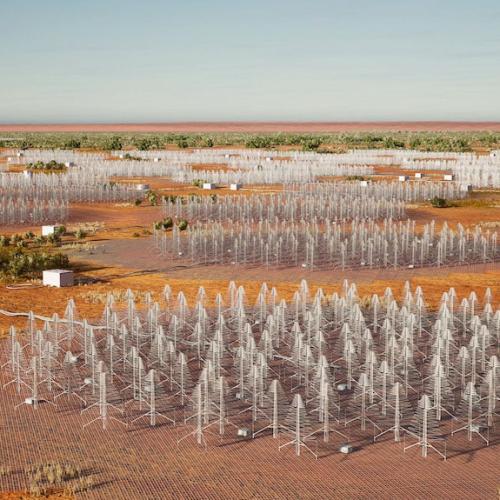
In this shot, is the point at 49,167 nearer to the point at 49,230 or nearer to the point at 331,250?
the point at 49,230

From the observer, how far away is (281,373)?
19719 millimetres

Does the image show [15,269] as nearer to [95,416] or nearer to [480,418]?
[95,416]

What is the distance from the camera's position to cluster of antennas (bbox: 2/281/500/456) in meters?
16.2

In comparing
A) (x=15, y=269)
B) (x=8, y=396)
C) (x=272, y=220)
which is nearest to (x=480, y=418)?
(x=8, y=396)

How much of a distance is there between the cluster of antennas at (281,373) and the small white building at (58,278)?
5556 millimetres

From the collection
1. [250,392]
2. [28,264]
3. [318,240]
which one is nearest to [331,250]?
[318,240]

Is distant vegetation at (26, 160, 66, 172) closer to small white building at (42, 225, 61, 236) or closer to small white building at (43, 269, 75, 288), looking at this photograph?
small white building at (42, 225, 61, 236)

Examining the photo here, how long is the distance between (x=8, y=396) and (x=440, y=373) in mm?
9395

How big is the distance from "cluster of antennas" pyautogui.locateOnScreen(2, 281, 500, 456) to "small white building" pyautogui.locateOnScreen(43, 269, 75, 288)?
556 cm

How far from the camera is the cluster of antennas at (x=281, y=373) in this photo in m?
16.2

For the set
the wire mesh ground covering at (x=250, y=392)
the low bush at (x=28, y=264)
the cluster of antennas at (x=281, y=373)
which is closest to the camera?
the wire mesh ground covering at (x=250, y=392)

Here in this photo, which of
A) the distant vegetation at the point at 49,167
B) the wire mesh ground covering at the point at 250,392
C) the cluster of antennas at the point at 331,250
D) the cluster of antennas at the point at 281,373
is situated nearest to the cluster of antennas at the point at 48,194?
the distant vegetation at the point at 49,167

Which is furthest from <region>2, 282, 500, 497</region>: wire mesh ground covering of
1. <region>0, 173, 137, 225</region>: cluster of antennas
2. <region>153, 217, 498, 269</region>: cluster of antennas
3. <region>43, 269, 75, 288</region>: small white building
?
<region>0, 173, 137, 225</region>: cluster of antennas

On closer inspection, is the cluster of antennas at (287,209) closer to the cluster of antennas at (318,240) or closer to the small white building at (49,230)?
the cluster of antennas at (318,240)
